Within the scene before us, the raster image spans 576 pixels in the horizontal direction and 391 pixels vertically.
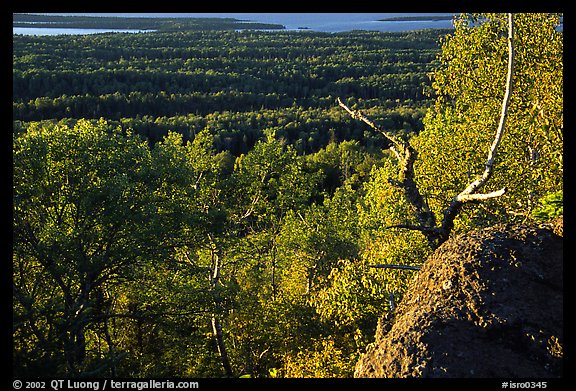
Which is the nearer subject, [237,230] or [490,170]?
[490,170]

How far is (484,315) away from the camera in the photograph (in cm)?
750

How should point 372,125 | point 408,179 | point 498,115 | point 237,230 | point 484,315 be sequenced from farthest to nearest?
Answer: 1. point 237,230
2. point 498,115
3. point 408,179
4. point 372,125
5. point 484,315

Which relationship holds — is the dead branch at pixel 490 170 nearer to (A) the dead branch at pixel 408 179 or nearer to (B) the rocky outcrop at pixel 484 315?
(A) the dead branch at pixel 408 179

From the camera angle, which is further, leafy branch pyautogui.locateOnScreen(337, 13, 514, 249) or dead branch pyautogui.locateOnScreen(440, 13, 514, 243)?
leafy branch pyautogui.locateOnScreen(337, 13, 514, 249)

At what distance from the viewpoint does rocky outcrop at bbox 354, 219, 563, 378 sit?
22.9 feet

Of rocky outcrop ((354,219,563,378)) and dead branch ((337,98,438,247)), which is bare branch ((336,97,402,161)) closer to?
dead branch ((337,98,438,247))

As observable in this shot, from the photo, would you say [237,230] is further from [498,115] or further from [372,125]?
[372,125]

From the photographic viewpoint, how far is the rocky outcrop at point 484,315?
698cm

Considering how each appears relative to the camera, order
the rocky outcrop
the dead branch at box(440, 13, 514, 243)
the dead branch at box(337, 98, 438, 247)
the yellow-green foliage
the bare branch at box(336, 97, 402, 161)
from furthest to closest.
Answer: the yellow-green foliage, the dead branch at box(337, 98, 438, 247), the bare branch at box(336, 97, 402, 161), the dead branch at box(440, 13, 514, 243), the rocky outcrop

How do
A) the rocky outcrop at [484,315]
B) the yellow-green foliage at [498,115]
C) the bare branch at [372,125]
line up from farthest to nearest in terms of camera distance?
the yellow-green foliage at [498,115] < the bare branch at [372,125] < the rocky outcrop at [484,315]

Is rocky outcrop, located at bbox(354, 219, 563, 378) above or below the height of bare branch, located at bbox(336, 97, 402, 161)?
below

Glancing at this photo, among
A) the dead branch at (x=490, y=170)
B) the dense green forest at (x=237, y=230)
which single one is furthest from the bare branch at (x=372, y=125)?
the dead branch at (x=490, y=170)

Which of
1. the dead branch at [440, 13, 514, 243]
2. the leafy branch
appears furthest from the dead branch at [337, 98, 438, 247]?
the dead branch at [440, 13, 514, 243]

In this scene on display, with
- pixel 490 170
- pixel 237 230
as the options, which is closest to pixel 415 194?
pixel 490 170
